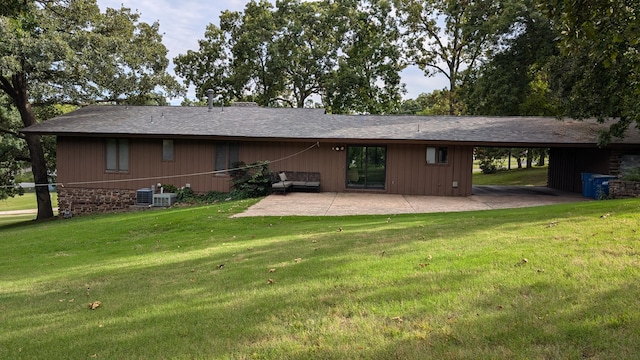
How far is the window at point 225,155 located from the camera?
57.7ft

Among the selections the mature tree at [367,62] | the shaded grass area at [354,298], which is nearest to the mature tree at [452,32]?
the mature tree at [367,62]

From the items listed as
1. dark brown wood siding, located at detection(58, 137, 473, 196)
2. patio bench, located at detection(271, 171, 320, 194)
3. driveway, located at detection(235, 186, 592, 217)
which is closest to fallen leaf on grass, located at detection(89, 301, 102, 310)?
driveway, located at detection(235, 186, 592, 217)

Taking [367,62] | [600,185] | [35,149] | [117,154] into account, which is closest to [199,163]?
[117,154]

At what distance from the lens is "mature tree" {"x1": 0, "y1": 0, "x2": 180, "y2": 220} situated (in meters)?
16.4

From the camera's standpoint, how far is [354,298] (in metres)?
3.99

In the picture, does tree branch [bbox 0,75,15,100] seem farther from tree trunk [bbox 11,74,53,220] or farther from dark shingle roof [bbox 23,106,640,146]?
dark shingle roof [bbox 23,106,640,146]

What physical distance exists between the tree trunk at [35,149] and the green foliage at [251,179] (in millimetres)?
9781

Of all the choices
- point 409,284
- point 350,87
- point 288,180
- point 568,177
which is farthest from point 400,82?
point 409,284

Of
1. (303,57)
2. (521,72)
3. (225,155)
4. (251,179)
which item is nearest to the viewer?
(251,179)

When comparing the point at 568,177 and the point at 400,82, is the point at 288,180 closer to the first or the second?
the point at 568,177

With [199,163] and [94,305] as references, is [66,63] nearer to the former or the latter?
[199,163]

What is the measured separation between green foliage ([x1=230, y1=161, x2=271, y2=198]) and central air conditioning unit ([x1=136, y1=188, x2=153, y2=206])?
3.26m

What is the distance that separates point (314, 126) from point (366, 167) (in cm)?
284

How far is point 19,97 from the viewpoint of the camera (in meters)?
19.6
